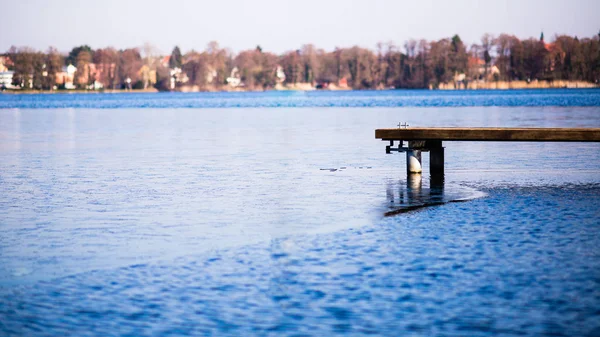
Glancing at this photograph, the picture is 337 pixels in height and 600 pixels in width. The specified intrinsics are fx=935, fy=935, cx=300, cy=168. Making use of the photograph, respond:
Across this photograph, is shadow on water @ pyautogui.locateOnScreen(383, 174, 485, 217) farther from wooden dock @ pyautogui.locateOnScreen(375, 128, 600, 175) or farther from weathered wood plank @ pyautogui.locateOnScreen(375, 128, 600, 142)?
weathered wood plank @ pyautogui.locateOnScreen(375, 128, 600, 142)

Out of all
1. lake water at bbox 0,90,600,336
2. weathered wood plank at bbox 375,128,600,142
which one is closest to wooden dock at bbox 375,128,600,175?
weathered wood plank at bbox 375,128,600,142

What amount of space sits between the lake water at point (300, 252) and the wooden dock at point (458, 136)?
2.28 ft

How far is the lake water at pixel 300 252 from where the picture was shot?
8938mm

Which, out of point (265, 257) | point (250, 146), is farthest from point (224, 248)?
point (250, 146)

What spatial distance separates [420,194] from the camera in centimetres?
1805

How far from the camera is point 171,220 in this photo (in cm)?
1495

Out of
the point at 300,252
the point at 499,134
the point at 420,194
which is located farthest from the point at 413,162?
the point at 300,252

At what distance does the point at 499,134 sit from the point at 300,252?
851 cm

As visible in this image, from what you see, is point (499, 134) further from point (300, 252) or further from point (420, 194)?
point (300, 252)

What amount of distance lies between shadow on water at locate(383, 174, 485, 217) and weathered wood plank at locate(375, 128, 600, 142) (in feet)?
3.34

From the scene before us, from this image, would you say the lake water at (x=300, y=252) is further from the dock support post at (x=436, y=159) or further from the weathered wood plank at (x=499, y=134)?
the weathered wood plank at (x=499, y=134)

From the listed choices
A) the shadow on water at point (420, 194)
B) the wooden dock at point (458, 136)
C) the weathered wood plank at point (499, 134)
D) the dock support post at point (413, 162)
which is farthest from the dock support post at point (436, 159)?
the weathered wood plank at point (499, 134)

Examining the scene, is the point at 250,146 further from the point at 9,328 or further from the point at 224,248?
the point at 9,328

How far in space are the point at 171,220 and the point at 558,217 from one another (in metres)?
6.12
